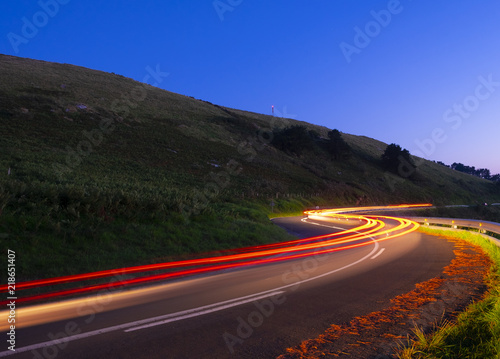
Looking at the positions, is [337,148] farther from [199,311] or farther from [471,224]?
[199,311]

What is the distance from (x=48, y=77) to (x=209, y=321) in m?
70.8

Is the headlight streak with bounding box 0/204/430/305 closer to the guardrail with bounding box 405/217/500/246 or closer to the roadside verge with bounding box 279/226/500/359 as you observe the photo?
the guardrail with bounding box 405/217/500/246

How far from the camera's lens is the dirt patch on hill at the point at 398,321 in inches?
193

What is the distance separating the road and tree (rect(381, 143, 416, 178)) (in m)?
74.7

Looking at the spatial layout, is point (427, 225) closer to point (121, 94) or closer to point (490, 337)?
point (490, 337)

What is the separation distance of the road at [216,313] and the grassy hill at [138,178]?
10.4ft

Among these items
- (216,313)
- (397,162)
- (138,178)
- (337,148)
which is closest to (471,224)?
(216,313)

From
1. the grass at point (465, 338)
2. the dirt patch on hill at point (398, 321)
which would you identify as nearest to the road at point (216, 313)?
the dirt patch on hill at point (398, 321)

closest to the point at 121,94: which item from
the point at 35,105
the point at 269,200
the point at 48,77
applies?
the point at 48,77

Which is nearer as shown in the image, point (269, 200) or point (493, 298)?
point (493, 298)

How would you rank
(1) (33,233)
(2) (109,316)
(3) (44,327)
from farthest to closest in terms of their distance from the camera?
1. (1) (33,233)
2. (2) (109,316)
3. (3) (44,327)

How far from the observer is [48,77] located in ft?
213

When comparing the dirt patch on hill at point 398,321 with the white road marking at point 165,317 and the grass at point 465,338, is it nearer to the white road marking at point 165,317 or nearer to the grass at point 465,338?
the grass at point 465,338

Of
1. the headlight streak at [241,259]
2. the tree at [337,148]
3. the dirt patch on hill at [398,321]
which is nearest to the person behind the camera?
the dirt patch on hill at [398,321]
